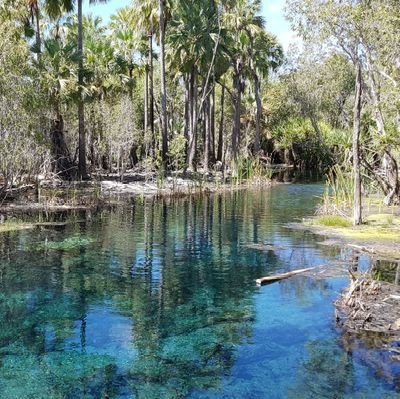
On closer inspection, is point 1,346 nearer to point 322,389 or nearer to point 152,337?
point 152,337

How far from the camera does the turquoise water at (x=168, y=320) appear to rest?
7789mm

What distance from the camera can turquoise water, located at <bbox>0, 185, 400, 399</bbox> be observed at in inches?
307

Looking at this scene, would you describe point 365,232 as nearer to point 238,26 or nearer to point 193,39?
point 193,39

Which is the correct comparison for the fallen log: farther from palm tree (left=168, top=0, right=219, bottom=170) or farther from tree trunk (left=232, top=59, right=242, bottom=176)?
tree trunk (left=232, top=59, right=242, bottom=176)

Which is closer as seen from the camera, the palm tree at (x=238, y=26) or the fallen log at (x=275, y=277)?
the fallen log at (x=275, y=277)

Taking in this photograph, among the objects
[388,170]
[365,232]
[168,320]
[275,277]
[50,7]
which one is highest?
[50,7]

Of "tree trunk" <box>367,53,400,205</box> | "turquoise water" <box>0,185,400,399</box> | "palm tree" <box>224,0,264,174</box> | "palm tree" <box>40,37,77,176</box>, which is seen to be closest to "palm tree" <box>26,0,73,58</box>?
"palm tree" <box>40,37,77,176</box>

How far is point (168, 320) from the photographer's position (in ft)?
34.2

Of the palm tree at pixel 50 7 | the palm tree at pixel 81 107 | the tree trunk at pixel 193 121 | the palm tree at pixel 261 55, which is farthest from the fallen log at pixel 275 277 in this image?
the palm tree at pixel 261 55

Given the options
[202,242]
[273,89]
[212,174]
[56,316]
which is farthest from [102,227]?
[273,89]

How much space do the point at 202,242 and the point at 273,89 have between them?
40.2m

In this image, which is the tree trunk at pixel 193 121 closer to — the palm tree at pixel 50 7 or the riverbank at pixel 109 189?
the riverbank at pixel 109 189

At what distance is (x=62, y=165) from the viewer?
107 feet

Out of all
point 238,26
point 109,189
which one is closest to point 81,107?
point 109,189
